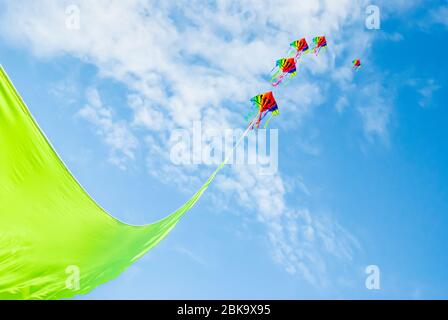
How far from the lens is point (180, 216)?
4.41 meters

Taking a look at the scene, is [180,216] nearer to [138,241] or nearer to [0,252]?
[138,241]

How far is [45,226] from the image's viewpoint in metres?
4.23

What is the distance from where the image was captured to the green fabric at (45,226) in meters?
3.90

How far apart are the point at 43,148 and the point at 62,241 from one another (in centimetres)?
79

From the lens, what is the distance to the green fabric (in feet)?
12.8
